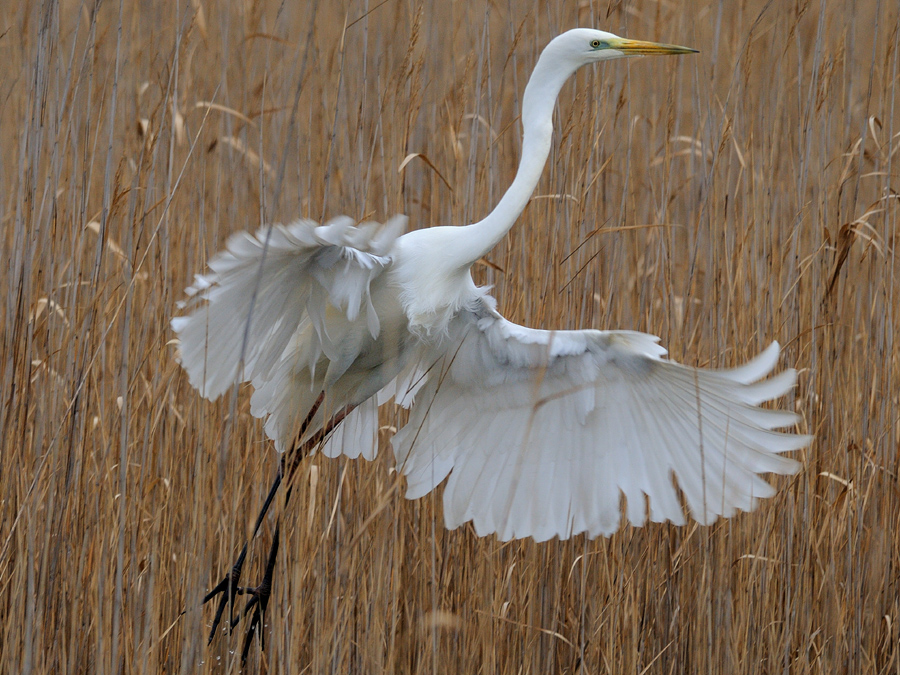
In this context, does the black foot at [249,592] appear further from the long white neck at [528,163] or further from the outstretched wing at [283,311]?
the long white neck at [528,163]

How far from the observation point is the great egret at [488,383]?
148cm

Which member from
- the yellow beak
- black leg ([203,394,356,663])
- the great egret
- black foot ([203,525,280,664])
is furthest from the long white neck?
black foot ([203,525,280,664])

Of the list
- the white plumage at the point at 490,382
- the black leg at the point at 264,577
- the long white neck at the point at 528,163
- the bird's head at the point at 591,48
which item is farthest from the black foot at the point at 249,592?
the bird's head at the point at 591,48

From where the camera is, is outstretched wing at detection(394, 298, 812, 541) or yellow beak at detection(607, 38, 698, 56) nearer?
outstretched wing at detection(394, 298, 812, 541)

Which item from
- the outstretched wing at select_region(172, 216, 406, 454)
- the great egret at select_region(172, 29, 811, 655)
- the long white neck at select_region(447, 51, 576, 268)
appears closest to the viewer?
the outstretched wing at select_region(172, 216, 406, 454)

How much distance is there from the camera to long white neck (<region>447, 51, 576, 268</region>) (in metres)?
1.61

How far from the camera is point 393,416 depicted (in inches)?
87.1

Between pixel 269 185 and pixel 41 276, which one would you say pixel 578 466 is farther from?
pixel 41 276

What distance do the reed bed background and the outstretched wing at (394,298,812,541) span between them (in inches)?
3.3

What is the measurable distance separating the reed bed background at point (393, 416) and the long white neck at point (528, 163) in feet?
0.53

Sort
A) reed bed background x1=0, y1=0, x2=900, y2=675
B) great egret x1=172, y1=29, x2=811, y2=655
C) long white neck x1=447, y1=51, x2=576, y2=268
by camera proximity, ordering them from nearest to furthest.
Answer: reed bed background x1=0, y1=0, x2=900, y2=675
great egret x1=172, y1=29, x2=811, y2=655
long white neck x1=447, y1=51, x2=576, y2=268

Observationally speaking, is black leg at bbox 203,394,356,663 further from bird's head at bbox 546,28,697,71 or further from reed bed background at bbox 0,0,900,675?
bird's head at bbox 546,28,697,71

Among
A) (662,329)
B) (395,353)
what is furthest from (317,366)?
(662,329)

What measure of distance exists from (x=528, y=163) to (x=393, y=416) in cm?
84
